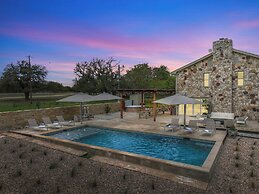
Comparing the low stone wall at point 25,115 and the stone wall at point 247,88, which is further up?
the stone wall at point 247,88

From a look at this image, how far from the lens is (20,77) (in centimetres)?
3841

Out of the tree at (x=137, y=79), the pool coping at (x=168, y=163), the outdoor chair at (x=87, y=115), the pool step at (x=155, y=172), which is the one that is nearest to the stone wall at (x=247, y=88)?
the pool coping at (x=168, y=163)

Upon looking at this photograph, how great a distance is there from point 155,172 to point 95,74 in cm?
3685

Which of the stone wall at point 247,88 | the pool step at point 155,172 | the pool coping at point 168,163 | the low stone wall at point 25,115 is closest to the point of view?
the pool step at point 155,172

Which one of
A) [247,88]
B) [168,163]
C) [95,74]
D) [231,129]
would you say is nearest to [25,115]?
[168,163]

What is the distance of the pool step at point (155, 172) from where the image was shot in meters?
6.01

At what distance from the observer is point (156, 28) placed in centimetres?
1838

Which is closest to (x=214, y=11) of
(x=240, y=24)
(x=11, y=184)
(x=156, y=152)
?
(x=240, y=24)

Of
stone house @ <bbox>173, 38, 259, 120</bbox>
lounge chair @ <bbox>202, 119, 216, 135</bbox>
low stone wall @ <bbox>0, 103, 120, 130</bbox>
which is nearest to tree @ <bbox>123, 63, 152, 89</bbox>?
stone house @ <bbox>173, 38, 259, 120</bbox>

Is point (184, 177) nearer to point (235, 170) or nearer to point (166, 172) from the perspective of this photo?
point (166, 172)

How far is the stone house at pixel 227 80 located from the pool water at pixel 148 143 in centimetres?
858

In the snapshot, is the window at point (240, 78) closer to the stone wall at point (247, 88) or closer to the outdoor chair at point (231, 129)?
the stone wall at point (247, 88)

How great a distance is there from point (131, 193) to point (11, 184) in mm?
3913

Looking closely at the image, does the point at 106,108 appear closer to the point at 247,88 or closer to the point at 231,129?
the point at 231,129
